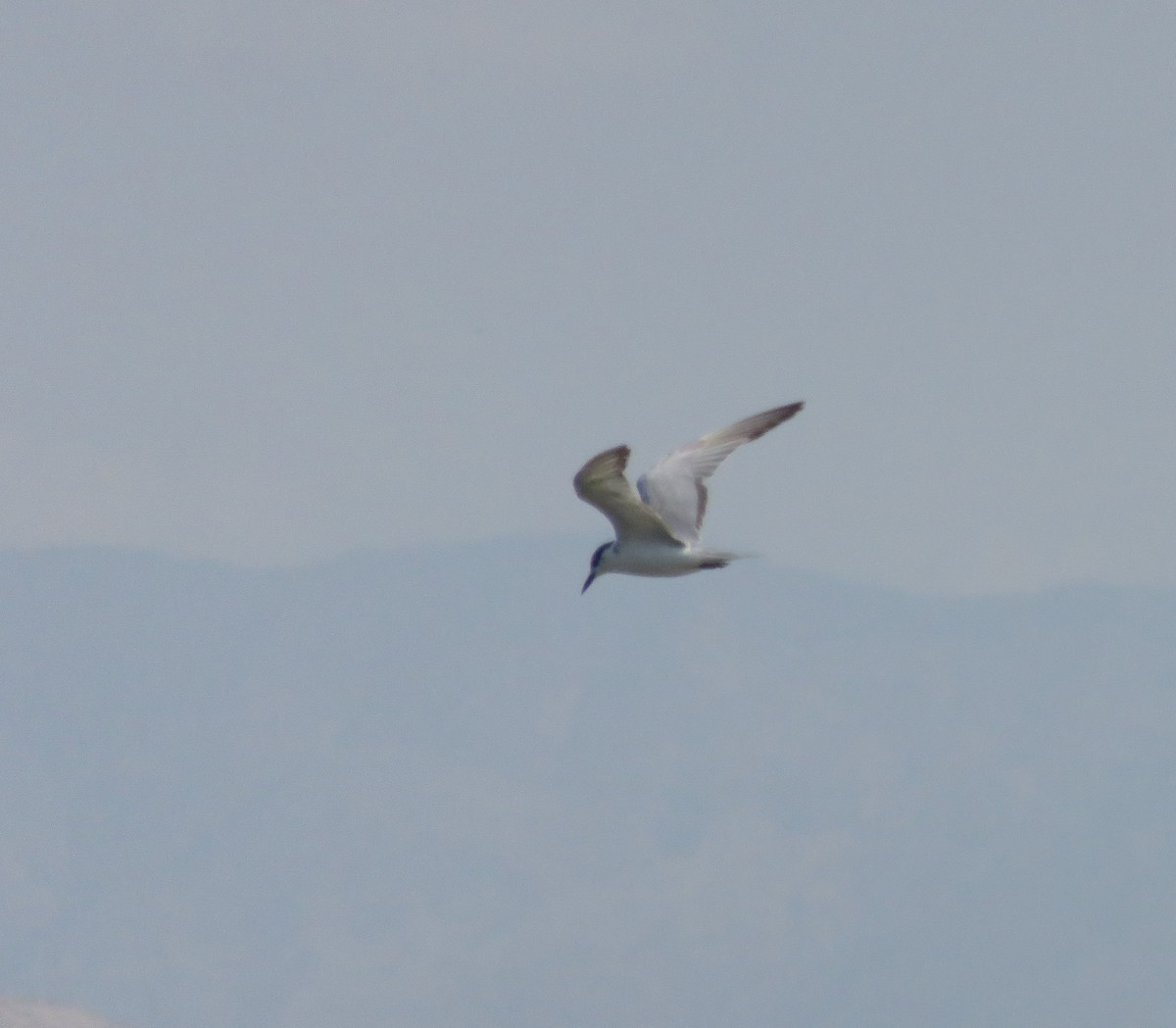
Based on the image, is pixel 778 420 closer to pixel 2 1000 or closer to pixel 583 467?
pixel 583 467

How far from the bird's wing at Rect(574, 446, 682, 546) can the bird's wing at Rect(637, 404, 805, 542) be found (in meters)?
0.81

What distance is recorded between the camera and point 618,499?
21781 millimetres

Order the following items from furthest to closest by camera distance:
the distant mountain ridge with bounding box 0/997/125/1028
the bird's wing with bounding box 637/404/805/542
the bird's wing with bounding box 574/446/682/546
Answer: the distant mountain ridge with bounding box 0/997/125/1028, the bird's wing with bounding box 637/404/805/542, the bird's wing with bounding box 574/446/682/546

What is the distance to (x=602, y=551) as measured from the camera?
23828 millimetres

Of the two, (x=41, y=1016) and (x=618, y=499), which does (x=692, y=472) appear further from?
(x=41, y=1016)

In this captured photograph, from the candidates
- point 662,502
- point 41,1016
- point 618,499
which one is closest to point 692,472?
point 662,502

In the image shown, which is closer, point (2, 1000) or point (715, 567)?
point (715, 567)

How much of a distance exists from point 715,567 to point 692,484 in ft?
9.16

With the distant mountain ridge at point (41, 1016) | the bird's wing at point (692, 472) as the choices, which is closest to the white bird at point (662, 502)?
the bird's wing at point (692, 472)

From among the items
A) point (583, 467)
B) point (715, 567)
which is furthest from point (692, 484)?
point (583, 467)

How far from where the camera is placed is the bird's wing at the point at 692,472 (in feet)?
80.0

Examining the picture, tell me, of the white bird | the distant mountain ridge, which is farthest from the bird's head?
the distant mountain ridge

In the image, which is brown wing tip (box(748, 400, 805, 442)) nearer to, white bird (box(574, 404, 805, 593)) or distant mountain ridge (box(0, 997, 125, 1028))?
white bird (box(574, 404, 805, 593))

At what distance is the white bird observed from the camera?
21297 mm
